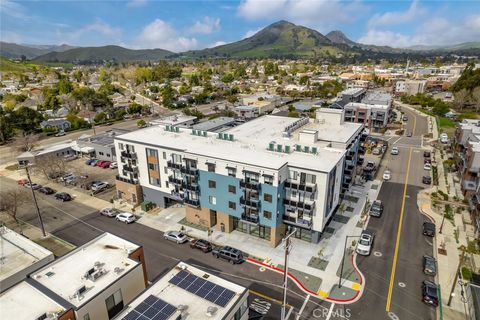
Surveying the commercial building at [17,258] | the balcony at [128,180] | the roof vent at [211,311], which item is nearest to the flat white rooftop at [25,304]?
the commercial building at [17,258]

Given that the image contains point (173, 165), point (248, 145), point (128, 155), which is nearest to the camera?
point (173, 165)

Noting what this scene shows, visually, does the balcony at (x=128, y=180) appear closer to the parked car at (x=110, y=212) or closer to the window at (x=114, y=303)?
the parked car at (x=110, y=212)

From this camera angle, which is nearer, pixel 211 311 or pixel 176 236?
pixel 211 311

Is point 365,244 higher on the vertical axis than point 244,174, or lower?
lower

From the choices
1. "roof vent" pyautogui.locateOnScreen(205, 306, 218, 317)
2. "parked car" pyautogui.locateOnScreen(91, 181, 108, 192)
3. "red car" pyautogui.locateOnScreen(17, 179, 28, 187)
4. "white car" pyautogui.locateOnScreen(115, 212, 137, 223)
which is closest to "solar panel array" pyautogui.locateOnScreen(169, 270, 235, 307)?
"roof vent" pyautogui.locateOnScreen(205, 306, 218, 317)

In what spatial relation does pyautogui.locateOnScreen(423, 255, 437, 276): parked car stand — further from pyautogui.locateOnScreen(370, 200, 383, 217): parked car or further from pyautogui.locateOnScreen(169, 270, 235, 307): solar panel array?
pyautogui.locateOnScreen(169, 270, 235, 307): solar panel array

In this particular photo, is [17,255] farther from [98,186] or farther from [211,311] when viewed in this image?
[98,186]

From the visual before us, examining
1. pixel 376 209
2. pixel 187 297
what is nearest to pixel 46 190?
pixel 187 297
